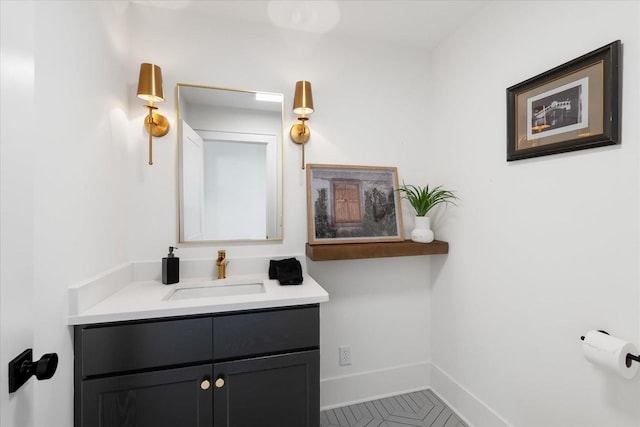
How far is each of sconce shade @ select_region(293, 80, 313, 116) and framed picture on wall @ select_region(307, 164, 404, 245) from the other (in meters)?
0.35

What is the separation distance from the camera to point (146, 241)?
65.7 inches

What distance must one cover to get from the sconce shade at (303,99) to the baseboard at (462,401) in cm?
196

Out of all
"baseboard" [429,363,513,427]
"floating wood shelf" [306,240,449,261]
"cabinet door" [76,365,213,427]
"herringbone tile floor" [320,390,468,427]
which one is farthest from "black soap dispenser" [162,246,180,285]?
"baseboard" [429,363,513,427]

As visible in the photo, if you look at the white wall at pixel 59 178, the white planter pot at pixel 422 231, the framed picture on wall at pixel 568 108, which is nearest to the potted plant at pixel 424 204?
the white planter pot at pixel 422 231

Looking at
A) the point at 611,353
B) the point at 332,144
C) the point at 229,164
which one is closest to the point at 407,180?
the point at 332,144

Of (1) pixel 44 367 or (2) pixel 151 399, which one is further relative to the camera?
(2) pixel 151 399

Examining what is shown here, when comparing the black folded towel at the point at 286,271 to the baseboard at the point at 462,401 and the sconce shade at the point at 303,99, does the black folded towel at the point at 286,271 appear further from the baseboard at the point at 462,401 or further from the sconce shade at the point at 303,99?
the baseboard at the point at 462,401

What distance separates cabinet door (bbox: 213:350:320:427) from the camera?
4.16 ft

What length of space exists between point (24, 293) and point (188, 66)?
148cm

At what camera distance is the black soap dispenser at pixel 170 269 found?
62.1 inches

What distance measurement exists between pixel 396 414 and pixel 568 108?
6.20 ft

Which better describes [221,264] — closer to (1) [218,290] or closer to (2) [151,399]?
(1) [218,290]

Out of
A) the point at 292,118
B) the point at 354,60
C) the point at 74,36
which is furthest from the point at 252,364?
the point at 354,60

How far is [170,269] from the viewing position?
1.58 meters
